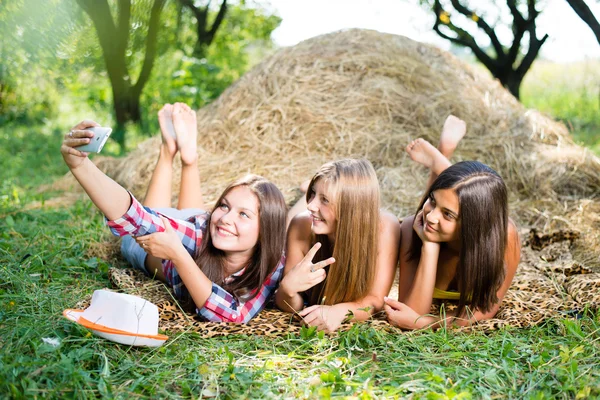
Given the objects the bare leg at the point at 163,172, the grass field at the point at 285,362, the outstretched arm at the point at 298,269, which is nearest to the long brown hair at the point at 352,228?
the outstretched arm at the point at 298,269

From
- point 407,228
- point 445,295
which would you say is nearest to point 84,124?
point 407,228

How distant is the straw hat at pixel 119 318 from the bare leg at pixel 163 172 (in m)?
1.43

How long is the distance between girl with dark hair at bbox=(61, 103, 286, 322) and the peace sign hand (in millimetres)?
223

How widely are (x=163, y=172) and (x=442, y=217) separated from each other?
1.76m

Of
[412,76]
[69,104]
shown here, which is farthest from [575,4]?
[69,104]

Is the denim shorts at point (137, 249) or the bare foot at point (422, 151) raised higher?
the bare foot at point (422, 151)

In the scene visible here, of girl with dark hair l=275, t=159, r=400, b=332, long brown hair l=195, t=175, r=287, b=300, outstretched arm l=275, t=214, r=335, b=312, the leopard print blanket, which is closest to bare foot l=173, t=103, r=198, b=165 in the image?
the leopard print blanket

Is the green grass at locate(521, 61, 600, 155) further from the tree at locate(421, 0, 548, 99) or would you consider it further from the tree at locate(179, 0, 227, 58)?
the tree at locate(179, 0, 227, 58)

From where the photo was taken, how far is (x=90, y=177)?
6.69ft

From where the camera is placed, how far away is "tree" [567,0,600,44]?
354cm

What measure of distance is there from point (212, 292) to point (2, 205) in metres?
2.31

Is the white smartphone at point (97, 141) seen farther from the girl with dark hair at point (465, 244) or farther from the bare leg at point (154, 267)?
the girl with dark hair at point (465, 244)

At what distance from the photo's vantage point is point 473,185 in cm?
228

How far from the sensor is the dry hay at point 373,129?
14.0 feet
